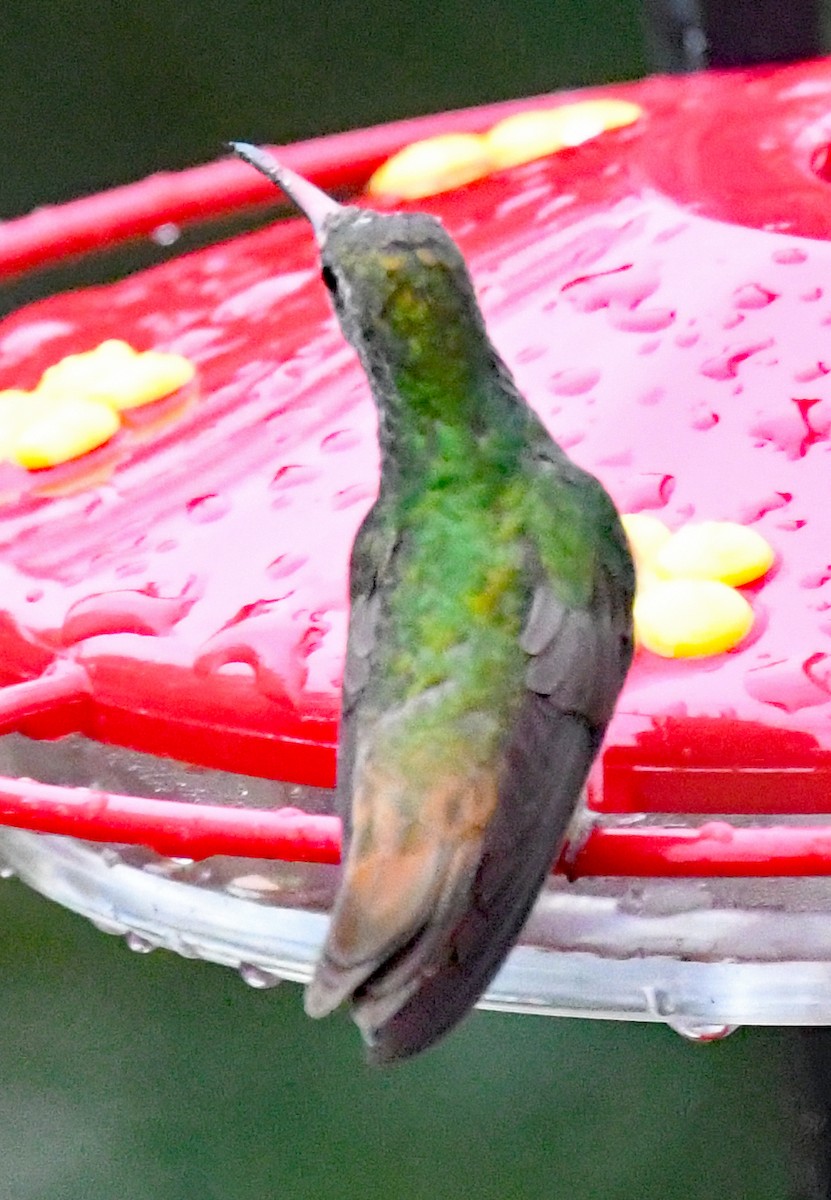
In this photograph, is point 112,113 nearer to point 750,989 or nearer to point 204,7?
point 204,7

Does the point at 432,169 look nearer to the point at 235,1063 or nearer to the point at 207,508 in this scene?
the point at 207,508

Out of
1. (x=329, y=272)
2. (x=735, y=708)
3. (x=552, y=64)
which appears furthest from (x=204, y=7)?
(x=735, y=708)

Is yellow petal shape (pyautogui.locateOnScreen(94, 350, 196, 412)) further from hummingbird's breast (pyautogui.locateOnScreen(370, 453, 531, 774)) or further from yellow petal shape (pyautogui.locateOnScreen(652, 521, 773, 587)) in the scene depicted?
yellow petal shape (pyautogui.locateOnScreen(652, 521, 773, 587))

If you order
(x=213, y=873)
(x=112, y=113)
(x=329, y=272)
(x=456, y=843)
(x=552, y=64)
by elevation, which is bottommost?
(x=552, y=64)

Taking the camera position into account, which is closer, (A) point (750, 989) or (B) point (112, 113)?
(A) point (750, 989)

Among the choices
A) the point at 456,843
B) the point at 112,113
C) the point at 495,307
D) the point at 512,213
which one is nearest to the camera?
the point at 456,843

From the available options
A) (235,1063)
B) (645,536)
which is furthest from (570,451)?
(235,1063)

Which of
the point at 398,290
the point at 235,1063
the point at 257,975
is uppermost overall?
the point at 398,290
